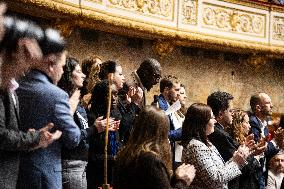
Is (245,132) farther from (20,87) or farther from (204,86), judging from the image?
(204,86)

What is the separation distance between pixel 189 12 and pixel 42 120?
7886 mm

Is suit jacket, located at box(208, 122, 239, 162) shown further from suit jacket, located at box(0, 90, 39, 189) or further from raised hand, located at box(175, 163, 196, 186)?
suit jacket, located at box(0, 90, 39, 189)

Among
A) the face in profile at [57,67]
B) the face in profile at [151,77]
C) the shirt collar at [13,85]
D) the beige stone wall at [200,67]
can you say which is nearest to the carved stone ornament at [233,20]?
the beige stone wall at [200,67]

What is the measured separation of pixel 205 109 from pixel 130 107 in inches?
46.0

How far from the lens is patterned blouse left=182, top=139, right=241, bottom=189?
153 inches

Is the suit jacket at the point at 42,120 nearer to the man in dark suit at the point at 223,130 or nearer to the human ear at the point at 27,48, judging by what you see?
the human ear at the point at 27,48

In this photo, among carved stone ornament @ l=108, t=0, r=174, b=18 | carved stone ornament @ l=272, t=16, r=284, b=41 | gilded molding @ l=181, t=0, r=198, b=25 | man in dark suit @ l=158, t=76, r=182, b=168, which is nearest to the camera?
man in dark suit @ l=158, t=76, r=182, b=168

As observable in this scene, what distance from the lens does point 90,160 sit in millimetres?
4445

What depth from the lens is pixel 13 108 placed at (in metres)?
2.96

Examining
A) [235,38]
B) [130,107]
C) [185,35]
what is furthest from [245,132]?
[235,38]

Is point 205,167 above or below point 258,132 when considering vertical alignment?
below

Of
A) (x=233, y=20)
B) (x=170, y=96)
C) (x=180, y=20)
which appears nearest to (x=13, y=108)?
(x=170, y=96)

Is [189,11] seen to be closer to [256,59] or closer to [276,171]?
[256,59]

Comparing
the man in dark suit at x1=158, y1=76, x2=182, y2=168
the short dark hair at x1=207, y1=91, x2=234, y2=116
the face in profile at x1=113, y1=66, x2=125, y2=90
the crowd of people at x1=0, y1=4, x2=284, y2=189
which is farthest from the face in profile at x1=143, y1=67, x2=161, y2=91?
the short dark hair at x1=207, y1=91, x2=234, y2=116
